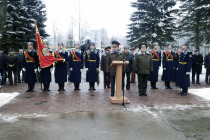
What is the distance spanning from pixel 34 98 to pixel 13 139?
12.7 ft

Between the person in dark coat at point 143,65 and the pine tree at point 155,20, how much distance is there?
13755 millimetres

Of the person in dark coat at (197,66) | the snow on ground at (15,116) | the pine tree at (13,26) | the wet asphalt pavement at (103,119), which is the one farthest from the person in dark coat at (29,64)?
the pine tree at (13,26)

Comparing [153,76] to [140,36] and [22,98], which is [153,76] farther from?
[140,36]

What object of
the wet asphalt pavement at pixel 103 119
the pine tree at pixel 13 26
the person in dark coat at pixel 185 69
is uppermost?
the pine tree at pixel 13 26

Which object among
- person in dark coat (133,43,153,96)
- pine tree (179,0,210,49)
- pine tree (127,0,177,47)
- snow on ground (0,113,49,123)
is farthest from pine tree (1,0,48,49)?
pine tree (179,0,210,49)

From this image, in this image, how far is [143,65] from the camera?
7.84 metres

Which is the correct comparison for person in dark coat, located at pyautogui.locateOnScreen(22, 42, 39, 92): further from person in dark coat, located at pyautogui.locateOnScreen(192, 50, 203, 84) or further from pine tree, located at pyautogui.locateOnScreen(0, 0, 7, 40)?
pine tree, located at pyautogui.locateOnScreen(0, 0, 7, 40)

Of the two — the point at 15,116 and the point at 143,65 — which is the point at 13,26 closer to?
the point at 143,65

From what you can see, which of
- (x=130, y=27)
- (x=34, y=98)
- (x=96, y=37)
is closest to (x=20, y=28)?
(x=96, y=37)

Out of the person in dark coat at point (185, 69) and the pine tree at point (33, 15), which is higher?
the pine tree at point (33, 15)

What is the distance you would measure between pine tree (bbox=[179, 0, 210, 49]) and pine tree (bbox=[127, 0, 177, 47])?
229 cm

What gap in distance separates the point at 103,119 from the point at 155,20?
18.1 m

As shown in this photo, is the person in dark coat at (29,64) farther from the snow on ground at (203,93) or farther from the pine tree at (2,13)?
the pine tree at (2,13)

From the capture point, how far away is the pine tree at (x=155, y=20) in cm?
2105
